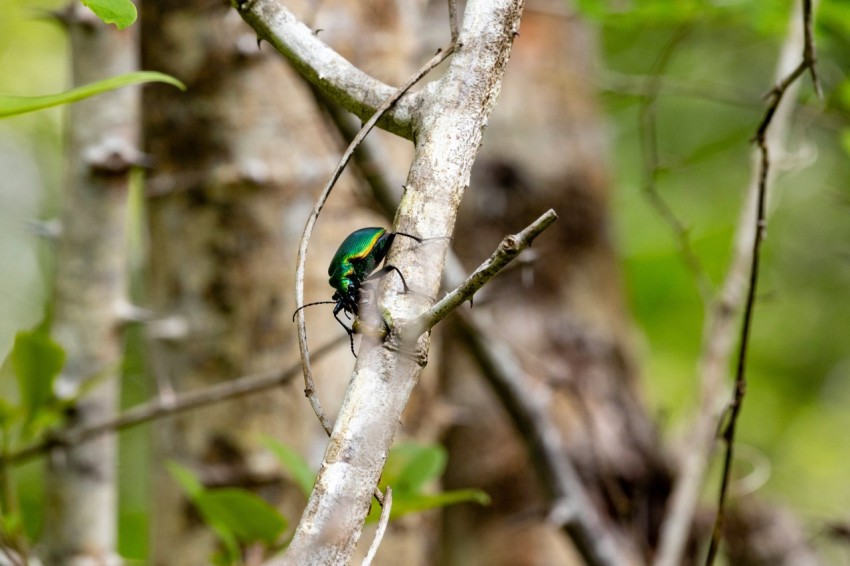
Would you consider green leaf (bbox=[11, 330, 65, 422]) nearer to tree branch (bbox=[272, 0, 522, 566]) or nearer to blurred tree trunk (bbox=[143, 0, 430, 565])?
blurred tree trunk (bbox=[143, 0, 430, 565])

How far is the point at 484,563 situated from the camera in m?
3.53

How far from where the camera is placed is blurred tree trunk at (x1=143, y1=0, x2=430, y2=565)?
8.34 feet

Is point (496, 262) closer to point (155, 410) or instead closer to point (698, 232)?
point (155, 410)

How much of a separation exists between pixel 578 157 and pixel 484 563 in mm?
1813

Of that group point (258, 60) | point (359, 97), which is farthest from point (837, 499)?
point (359, 97)

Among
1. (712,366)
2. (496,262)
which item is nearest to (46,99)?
(496,262)

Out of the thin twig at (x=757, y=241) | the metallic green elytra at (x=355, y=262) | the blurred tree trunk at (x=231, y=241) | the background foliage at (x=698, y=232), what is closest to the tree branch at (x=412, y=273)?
the metallic green elytra at (x=355, y=262)

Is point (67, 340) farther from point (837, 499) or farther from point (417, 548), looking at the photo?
point (837, 499)

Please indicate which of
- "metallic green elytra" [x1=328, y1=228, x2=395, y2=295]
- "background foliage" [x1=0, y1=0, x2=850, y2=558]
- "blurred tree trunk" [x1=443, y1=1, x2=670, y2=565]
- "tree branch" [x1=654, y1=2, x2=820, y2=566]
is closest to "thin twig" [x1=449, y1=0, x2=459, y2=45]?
"metallic green elytra" [x1=328, y1=228, x2=395, y2=295]

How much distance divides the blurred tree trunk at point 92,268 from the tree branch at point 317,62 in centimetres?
135

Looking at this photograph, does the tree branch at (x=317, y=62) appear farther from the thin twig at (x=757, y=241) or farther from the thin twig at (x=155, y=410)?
the thin twig at (x=155, y=410)

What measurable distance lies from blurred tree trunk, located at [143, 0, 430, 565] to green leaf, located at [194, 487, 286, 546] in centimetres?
56

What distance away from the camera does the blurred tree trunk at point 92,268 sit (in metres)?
2.21

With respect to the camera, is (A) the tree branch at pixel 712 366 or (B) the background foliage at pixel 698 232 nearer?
(A) the tree branch at pixel 712 366
